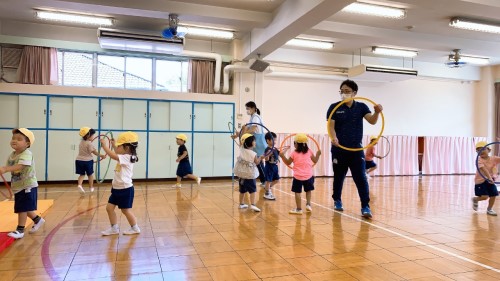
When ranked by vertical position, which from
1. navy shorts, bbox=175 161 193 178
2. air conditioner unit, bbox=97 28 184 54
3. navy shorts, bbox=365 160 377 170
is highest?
air conditioner unit, bbox=97 28 184 54

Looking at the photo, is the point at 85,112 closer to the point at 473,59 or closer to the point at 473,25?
the point at 473,25

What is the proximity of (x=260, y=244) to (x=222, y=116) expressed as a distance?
6478 mm

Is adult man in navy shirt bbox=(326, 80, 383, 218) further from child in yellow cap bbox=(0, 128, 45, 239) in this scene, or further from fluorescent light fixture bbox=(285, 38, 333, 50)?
fluorescent light fixture bbox=(285, 38, 333, 50)

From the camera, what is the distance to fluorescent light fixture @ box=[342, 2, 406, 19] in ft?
22.4

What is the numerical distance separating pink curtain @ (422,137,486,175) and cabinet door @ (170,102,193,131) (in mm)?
8216

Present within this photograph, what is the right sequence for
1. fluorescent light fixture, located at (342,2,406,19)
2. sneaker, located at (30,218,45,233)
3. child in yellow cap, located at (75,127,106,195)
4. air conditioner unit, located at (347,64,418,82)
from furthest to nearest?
1. air conditioner unit, located at (347,64,418,82)
2. child in yellow cap, located at (75,127,106,195)
3. fluorescent light fixture, located at (342,2,406,19)
4. sneaker, located at (30,218,45,233)

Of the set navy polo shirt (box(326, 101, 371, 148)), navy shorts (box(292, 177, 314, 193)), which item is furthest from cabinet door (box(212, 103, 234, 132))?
navy polo shirt (box(326, 101, 371, 148))

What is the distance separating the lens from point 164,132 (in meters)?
9.48

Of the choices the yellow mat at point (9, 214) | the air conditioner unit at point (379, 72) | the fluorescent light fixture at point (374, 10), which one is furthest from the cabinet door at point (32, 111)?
the air conditioner unit at point (379, 72)

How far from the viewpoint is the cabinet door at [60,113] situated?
867 cm

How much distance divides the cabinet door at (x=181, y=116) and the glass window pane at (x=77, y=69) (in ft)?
7.56

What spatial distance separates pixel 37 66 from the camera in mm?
8727

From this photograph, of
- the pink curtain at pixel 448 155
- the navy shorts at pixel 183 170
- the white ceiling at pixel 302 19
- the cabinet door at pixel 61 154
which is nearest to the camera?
the white ceiling at pixel 302 19

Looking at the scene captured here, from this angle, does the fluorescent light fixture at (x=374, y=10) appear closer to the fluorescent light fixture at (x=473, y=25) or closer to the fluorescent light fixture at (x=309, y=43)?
the fluorescent light fixture at (x=473, y=25)
